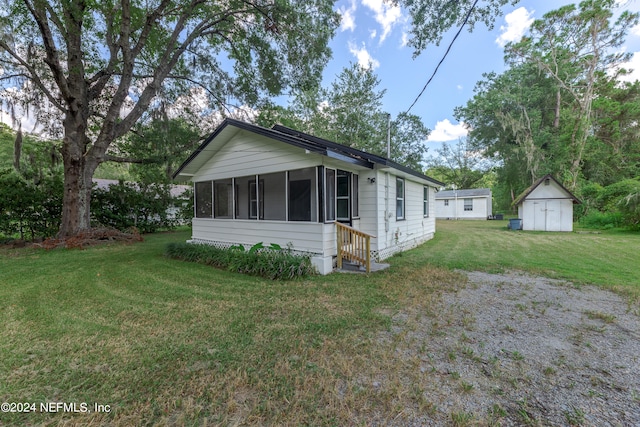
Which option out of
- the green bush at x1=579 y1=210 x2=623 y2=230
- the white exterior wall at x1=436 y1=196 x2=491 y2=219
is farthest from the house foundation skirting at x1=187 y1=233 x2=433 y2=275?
the white exterior wall at x1=436 y1=196 x2=491 y2=219

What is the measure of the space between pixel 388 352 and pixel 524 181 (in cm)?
2717

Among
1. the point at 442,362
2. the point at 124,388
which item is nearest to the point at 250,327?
the point at 124,388

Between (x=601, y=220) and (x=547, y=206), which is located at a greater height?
(x=547, y=206)

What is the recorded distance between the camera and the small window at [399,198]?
316 inches

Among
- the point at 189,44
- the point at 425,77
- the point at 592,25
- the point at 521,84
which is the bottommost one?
the point at 425,77

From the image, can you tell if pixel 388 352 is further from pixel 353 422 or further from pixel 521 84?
pixel 521 84

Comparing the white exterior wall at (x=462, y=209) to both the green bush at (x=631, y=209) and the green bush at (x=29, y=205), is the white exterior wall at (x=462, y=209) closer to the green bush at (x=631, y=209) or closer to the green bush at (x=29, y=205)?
the green bush at (x=631, y=209)

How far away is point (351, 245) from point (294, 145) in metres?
2.65

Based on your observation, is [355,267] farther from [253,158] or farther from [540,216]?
[540,216]

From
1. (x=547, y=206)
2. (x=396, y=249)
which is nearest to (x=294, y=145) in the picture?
(x=396, y=249)

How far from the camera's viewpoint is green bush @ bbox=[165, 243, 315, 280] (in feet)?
18.0

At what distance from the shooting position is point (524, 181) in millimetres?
23031

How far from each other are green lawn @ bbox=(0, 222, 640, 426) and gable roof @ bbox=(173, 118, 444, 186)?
8.57 ft

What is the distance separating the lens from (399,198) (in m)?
8.11
